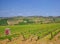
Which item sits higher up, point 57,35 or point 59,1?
point 59,1

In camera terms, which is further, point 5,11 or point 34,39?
point 5,11

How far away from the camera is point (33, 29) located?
259 cm

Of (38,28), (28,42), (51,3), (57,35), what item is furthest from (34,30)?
(51,3)

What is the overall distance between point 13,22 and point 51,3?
37.0 inches

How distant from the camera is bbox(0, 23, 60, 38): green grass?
2.56 meters

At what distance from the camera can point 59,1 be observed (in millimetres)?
2631

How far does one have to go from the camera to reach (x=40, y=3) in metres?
2.69

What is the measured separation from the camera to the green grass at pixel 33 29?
2557mm

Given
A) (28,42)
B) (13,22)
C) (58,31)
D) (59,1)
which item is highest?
(59,1)

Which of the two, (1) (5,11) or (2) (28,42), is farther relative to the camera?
(1) (5,11)

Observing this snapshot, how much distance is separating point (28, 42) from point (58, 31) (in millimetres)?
Result: 674

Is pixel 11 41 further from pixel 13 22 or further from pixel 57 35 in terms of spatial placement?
pixel 57 35

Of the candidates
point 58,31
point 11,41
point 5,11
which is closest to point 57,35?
point 58,31

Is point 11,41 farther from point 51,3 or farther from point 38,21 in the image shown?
point 51,3
